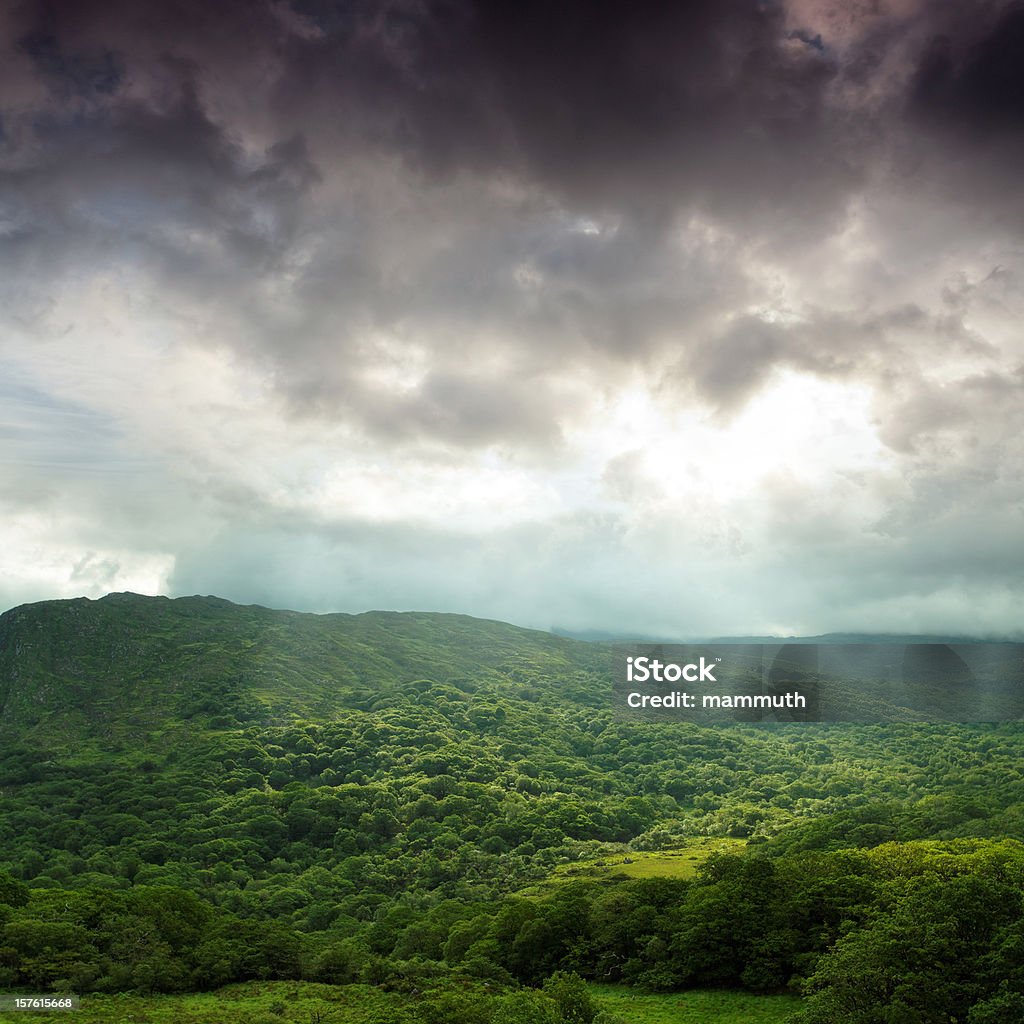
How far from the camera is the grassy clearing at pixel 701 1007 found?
56.6 meters

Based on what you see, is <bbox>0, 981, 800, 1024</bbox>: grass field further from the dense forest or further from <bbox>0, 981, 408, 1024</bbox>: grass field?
the dense forest

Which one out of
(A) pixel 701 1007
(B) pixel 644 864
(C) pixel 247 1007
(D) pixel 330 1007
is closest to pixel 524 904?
(A) pixel 701 1007

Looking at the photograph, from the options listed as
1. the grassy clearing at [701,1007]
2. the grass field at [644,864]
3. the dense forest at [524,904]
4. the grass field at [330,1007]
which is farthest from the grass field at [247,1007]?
the grass field at [644,864]

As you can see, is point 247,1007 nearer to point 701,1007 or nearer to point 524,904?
point 524,904

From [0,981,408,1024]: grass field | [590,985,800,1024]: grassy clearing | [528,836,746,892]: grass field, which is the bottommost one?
[528,836,746,892]: grass field

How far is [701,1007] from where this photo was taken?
6025cm

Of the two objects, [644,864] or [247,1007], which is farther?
[644,864]

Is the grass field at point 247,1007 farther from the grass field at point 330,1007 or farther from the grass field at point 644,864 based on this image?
the grass field at point 644,864

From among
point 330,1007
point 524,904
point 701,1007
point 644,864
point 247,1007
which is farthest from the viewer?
point 644,864

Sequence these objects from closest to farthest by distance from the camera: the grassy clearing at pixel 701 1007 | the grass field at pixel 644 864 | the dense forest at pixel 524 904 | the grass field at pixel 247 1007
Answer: the dense forest at pixel 524 904 < the grassy clearing at pixel 701 1007 < the grass field at pixel 247 1007 < the grass field at pixel 644 864

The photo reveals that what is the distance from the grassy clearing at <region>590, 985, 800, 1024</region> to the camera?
56594 mm

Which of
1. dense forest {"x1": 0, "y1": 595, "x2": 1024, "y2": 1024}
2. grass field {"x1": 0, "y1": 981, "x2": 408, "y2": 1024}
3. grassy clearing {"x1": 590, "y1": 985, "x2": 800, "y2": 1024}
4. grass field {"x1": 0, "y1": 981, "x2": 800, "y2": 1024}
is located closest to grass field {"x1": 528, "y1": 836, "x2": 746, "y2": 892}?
dense forest {"x1": 0, "y1": 595, "x2": 1024, "y2": 1024}

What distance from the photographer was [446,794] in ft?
629

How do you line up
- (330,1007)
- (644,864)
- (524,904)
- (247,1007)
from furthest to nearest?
1. (644,864)
2. (524,904)
3. (247,1007)
4. (330,1007)
